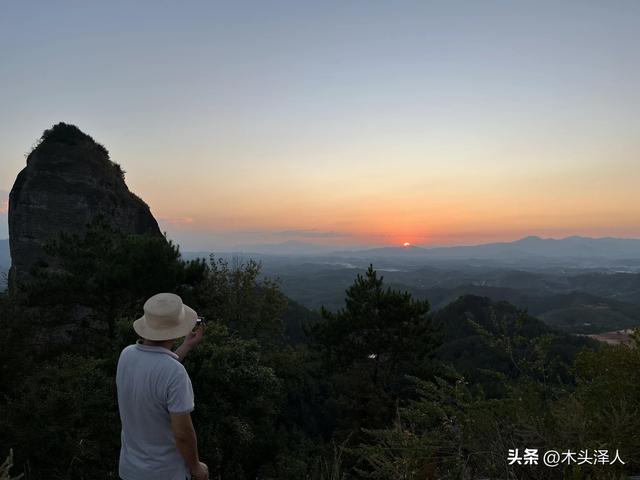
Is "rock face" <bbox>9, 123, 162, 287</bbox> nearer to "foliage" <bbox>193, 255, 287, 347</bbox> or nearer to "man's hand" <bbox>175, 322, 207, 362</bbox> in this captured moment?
"foliage" <bbox>193, 255, 287, 347</bbox>

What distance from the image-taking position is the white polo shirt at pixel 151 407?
118 inches

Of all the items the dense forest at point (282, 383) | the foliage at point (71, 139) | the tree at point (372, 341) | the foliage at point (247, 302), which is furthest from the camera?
the foliage at point (71, 139)

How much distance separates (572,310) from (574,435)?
504ft

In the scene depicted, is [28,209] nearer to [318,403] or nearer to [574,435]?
[318,403]

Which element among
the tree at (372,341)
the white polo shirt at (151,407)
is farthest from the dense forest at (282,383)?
the white polo shirt at (151,407)

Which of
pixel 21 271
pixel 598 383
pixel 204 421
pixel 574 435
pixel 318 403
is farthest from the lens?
pixel 318 403

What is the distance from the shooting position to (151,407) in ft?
9.97

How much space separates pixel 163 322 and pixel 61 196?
1433 inches

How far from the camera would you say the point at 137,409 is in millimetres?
3070

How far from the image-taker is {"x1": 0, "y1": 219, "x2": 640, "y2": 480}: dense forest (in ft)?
13.4

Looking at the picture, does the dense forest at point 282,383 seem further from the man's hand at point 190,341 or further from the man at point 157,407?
the man's hand at point 190,341

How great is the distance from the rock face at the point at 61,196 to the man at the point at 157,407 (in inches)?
1199

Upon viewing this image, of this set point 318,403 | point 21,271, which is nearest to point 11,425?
point 21,271

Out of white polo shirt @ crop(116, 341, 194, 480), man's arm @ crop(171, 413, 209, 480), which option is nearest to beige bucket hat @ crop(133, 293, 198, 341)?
white polo shirt @ crop(116, 341, 194, 480)
